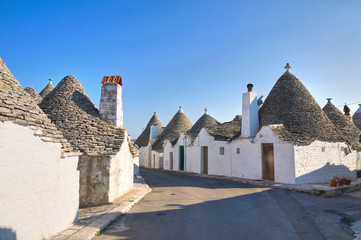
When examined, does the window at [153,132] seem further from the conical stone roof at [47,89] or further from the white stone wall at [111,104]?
the white stone wall at [111,104]

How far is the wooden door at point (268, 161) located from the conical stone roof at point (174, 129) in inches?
566

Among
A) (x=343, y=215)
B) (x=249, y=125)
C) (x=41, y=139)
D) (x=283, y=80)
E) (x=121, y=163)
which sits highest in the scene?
(x=283, y=80)

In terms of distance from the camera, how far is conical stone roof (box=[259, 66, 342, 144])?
1475 cm

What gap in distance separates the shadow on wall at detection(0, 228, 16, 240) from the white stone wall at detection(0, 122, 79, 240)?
0.05m

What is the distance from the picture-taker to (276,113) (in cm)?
1698

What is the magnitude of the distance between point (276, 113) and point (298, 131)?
95.7 inches

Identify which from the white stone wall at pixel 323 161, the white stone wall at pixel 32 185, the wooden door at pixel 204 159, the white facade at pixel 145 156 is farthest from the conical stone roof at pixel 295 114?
the white facade at pixel 145 156

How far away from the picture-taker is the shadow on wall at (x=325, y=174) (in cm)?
1393

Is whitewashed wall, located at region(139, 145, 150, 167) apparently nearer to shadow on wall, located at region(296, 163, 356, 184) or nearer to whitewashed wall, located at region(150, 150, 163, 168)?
whitewashed wall, located at region(150, 150, 163, 168)

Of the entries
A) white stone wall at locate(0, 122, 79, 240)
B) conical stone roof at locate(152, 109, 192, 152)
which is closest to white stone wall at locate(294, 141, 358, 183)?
white stone wall at locate(0, 122, 79, 240)

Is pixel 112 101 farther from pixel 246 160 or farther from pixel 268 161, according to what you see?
pixel 268 161

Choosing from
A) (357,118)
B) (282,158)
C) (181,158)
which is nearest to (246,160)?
(282,158)

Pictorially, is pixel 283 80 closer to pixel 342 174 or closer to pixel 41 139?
pixel 342 174

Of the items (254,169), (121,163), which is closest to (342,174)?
(254,169)
